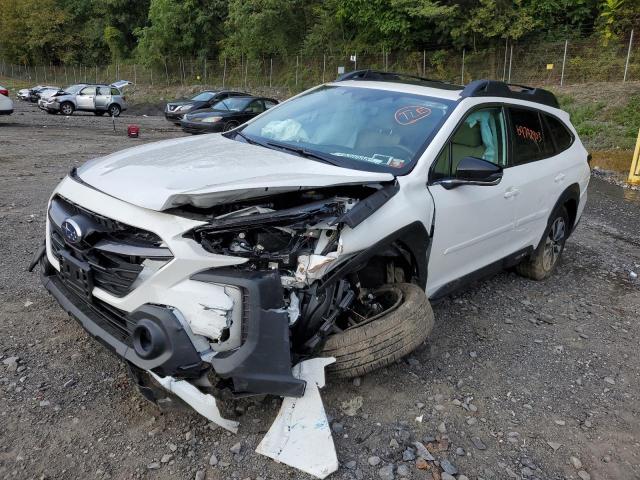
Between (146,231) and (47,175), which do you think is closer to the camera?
(146,231)

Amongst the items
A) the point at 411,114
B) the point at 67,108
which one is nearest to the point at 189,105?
the point at 67,108

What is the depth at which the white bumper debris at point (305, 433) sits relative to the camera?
2.62 meters

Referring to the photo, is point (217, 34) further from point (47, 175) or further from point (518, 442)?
point (518, 442)

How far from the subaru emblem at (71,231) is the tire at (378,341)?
4.57 ft

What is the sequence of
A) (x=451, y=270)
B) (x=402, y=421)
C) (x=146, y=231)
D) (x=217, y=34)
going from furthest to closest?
1. (x=217, y=34)
2. (x=451, y=270)
3. (x=402, y=421)
4. (x=146, y=231)

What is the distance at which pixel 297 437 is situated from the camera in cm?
272

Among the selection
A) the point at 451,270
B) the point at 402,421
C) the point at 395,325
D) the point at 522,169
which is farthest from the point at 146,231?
the point at 522,169

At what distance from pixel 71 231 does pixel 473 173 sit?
7.69 ft

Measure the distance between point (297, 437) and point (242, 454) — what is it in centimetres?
28

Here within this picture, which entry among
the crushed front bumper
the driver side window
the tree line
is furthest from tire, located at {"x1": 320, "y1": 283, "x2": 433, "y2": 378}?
the tree line

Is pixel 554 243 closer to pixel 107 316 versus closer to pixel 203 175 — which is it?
pixel 203 175

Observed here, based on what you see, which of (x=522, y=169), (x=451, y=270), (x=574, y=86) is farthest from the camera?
(x=574, y=86)

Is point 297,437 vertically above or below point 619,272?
above

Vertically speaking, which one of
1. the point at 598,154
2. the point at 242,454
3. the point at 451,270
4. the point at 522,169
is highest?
the point at 522,169
